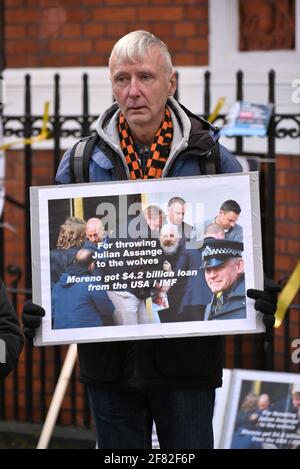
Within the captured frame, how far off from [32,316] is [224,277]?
64 centimetres

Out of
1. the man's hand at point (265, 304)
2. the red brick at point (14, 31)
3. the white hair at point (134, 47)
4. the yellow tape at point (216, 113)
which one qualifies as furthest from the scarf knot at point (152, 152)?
the red brick at point (14, 31)

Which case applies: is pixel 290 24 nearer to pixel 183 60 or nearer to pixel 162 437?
pixel 183 60

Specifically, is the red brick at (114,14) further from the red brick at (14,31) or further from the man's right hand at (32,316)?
the man's right hand at (32,316)

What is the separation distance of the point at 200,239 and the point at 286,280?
2114 mm

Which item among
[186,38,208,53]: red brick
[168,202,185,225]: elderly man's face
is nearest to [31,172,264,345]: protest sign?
[168,202,185,225]: elderly man's face

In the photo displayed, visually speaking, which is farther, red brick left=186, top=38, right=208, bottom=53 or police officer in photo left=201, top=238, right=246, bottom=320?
red brick left=186, top=38, right=208, bottom=53

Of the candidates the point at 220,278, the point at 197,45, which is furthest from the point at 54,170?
the point at 220,278

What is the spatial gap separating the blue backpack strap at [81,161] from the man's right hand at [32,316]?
45cm

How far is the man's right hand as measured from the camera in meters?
3.44

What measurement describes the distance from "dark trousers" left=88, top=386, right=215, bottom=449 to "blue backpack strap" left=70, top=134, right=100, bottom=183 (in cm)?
72

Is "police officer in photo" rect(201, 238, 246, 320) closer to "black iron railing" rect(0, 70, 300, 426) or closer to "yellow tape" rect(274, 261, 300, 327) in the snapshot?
"yellow tape" rect(274, 261, 300, 327)

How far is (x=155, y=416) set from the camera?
3.65 m
